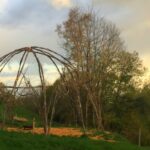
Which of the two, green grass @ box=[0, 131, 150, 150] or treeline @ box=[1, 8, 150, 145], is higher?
treeline @ box=[1, 8, 150, 145]

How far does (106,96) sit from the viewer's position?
47219 mm

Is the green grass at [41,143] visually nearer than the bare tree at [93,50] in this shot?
Yes

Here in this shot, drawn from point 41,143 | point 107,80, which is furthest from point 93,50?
point 41,143

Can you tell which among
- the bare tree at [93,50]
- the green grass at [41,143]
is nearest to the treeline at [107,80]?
the bare tree at [93,50]

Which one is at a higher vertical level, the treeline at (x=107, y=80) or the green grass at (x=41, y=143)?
the treeline at (x=107, y=80)

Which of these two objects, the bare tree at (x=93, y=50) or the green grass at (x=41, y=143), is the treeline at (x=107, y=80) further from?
the green grass at (x=41, y=143)

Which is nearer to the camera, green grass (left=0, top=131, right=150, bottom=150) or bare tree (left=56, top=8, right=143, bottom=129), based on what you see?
green grass (left=0, top=131, right=150, bottom=150)

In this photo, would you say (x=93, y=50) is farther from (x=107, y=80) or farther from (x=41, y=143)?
(x=41, y=143)

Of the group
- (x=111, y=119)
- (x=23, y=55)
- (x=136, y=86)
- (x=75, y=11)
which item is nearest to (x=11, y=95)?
(x=23, y=55)

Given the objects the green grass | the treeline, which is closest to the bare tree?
the treeline

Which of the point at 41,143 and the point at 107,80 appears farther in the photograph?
the point at 107,80

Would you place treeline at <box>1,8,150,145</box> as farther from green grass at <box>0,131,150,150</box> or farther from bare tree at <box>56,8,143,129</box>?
green grass at <box>0,131,150,150</box>

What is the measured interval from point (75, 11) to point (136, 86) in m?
10.6

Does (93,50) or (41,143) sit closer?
(41,143)
